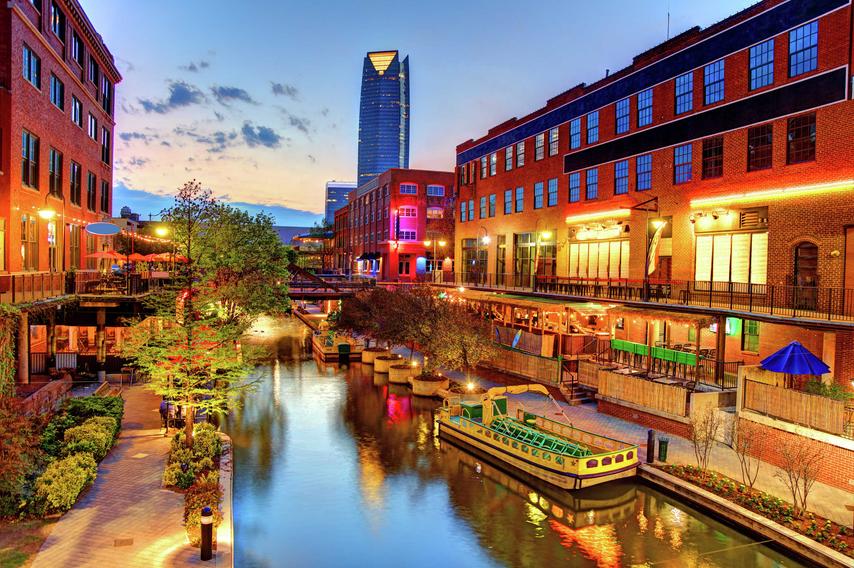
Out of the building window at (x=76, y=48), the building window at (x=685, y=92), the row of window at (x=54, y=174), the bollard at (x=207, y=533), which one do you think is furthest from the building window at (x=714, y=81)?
the building window at (x=76, y=48)

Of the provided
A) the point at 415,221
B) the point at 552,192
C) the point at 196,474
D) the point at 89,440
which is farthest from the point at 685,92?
the point at 415,221

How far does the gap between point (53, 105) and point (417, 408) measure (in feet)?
82.7

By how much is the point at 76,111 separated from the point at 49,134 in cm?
718

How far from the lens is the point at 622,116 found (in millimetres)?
35406

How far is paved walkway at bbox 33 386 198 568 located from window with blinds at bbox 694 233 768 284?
23.9 meters

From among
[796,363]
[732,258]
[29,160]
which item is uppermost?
[29,160]

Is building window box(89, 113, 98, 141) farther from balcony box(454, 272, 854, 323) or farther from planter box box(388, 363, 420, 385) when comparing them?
balcony box(454, 272, 854, 323)

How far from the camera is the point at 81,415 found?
20.8 metres

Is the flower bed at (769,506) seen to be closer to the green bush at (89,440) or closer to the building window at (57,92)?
the green bush at (89,440)

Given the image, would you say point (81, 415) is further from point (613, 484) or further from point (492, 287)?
point (492, 287)

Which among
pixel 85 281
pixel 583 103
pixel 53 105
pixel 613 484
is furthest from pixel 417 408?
pixel 53 105

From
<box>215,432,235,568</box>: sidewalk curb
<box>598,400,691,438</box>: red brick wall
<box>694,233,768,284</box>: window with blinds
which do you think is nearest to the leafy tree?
<box>215,432,235,568</box>: sidewalk curb

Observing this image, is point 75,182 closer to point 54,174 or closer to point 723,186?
point 54,174

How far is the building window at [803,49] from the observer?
23.8 metres
